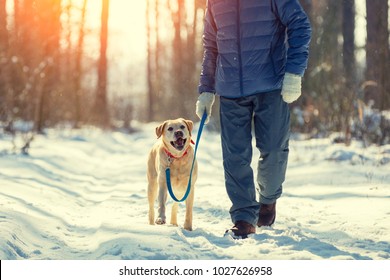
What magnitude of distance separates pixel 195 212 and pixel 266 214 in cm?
124

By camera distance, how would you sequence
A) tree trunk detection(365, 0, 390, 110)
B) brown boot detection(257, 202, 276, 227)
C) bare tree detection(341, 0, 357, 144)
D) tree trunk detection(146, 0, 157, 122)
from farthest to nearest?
1. tree trunk detection(146, 0, 157, 122)
2. bare tree detection(341, 0, 357, 144)
3. tree trunk detection(365, 0, 390, 110)
4. brown boot detection(257, 202, 276, 227)

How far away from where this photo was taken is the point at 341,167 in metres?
8.27

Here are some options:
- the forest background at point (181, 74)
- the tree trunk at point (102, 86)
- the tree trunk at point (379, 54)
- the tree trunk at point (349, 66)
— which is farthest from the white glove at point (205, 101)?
the tree trunk at point (102, 86)

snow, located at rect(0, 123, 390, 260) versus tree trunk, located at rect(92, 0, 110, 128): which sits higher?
tree trunk, located at rect(92, 0, 110, 128)

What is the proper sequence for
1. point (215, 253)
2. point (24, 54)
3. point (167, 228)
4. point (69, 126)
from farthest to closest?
point (69, 126), point (24, 54), point (167, 228), point (215, 253)

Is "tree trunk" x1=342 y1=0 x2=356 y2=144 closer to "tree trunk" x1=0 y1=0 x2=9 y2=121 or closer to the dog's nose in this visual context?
the dog's nose

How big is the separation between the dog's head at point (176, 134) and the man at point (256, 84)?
429 mm

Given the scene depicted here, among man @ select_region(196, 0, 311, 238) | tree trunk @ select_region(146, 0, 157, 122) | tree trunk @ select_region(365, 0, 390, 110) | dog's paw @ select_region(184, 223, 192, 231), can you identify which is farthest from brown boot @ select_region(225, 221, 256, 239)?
tree trunk @ select_region(146, 0, 157, 122)

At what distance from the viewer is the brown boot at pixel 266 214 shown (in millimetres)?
4676

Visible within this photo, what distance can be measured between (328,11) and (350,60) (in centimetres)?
139

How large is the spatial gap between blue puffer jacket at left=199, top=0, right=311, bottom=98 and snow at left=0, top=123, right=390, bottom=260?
1.29m

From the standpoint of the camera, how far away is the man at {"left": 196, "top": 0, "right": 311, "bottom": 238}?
13.8 ft

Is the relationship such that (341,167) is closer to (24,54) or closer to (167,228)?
(167,228)

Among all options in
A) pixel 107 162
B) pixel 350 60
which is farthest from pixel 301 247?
pixel 350 60
